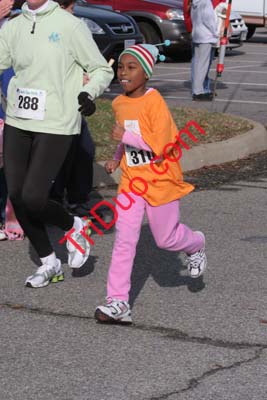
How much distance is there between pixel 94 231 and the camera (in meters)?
8.35

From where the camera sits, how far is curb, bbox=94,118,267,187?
995 cm

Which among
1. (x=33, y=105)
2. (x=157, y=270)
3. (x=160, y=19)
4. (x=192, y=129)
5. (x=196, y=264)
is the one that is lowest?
(x=160, y=19)

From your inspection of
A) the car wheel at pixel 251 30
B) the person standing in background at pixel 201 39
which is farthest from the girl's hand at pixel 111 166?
the car wheel at pixel 251 30

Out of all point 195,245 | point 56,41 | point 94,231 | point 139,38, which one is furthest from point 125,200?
point 139,38

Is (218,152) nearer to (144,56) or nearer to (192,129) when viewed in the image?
(192,129)

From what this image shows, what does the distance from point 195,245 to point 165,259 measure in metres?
1.10

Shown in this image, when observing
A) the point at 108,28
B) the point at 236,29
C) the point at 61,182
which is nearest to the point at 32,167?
the point at 61,182

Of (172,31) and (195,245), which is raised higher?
(195,245)

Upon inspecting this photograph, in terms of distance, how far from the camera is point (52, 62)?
6410mm

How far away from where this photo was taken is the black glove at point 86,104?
625cm

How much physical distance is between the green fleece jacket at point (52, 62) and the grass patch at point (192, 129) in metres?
4.01

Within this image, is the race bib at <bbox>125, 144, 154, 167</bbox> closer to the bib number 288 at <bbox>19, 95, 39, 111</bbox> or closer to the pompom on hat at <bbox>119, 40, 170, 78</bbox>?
the pompom on hat at <bbox>119, 40, 170, 78</bbox>

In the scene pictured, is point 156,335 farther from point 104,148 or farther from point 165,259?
point 104,148

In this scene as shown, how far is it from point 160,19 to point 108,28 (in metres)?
3.55
